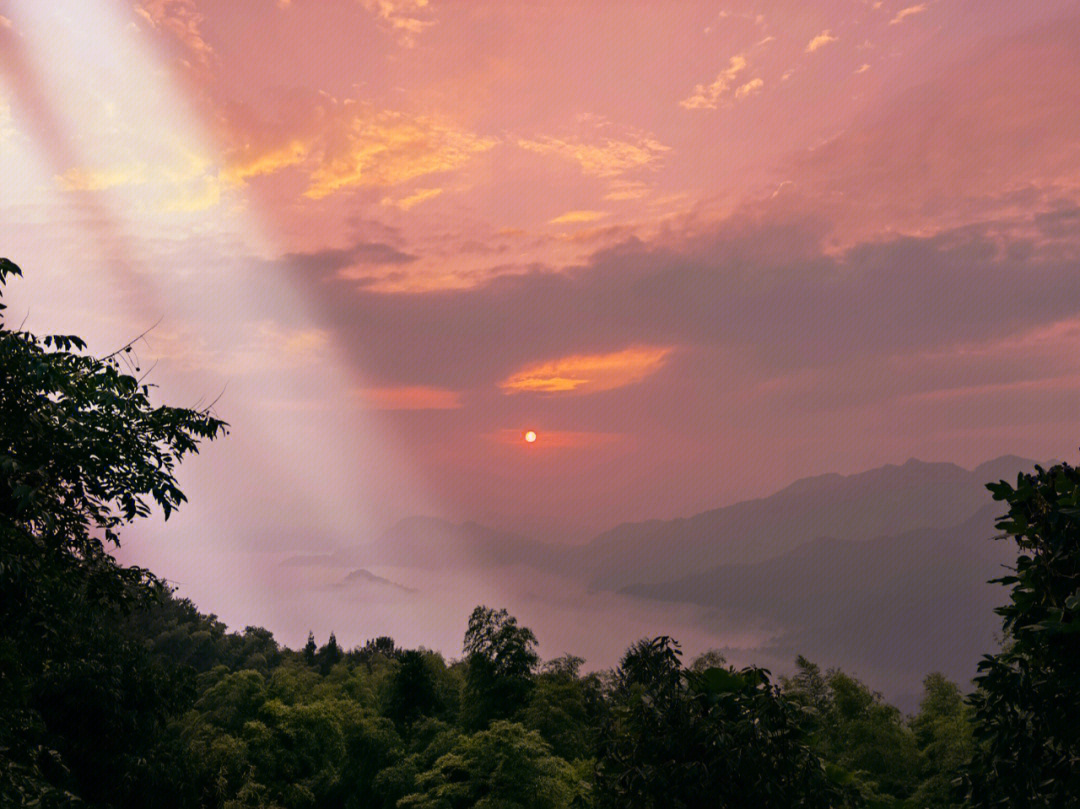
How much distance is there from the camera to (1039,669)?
1117cm

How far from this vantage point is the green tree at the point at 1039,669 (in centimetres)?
1033

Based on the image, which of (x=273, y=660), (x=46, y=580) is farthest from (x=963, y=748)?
(x=273, y=660)

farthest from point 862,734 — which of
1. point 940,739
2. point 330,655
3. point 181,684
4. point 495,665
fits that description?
point 330,655

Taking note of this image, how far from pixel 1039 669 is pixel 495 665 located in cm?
3047

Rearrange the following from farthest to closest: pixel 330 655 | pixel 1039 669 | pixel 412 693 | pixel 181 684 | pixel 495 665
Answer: pixel 330 655, pixel 412 693, pixel 495 665, pixel 181 684, pixel 1039 669

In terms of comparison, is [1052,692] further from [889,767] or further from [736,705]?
[889,767]

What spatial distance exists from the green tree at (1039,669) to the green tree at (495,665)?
28.6 metres

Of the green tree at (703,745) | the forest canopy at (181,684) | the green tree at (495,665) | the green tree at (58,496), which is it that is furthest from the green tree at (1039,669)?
the green tree at (495,665)

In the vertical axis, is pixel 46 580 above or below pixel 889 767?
above

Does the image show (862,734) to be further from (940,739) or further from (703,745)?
(703,745)

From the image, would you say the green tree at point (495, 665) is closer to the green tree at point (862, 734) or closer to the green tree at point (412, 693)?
the green tree at point (412, 693)

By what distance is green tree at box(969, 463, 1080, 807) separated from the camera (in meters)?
10.3

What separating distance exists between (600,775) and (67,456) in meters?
9.99

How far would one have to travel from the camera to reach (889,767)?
42062 mm
